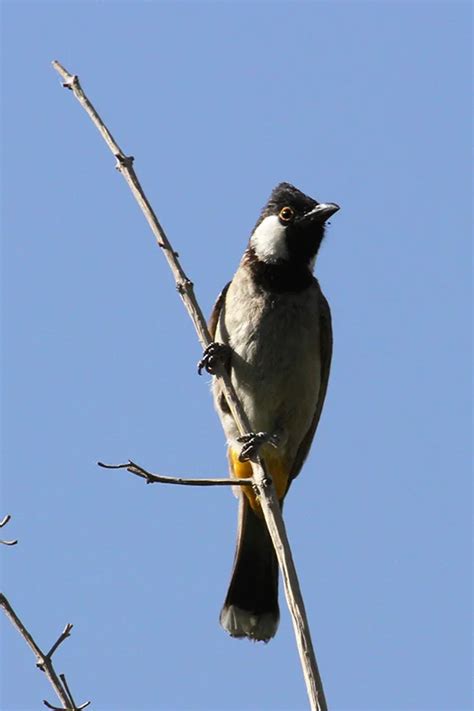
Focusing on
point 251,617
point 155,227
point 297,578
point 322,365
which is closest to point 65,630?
point 297,578

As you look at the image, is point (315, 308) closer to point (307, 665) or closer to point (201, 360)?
point (201, 360)

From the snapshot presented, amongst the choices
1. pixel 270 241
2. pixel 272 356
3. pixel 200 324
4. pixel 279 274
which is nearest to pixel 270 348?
pixel 272 356

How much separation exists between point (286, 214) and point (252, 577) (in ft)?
7.86

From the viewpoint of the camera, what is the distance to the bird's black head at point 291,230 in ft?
23.9

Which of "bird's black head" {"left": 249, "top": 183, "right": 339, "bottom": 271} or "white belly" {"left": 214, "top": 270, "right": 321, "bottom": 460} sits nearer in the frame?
"white belly" {"left": 214, "top": 270, "right": 321, "bottom": 460}

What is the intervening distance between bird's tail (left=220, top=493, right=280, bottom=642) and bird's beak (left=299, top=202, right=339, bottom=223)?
72.5 inches

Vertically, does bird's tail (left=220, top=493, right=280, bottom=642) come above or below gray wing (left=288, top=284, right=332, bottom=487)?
below

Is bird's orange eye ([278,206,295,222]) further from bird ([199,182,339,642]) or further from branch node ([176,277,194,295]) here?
branch node ([176,277,194,295])

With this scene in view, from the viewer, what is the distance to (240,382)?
22.8ft

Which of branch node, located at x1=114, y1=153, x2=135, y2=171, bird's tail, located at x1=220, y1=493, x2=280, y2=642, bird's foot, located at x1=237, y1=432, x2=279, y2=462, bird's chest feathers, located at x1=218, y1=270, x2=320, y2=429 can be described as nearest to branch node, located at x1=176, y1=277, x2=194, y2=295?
branch node, located at x1=114, y1=153, x2=135, y2=171

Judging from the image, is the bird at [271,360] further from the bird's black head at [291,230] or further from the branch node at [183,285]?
the branch node at [183,285]

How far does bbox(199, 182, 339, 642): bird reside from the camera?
6.94 meters

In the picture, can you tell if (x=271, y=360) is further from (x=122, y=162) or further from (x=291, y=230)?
(x=122, y=162)

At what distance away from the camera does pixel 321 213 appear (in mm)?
7285
